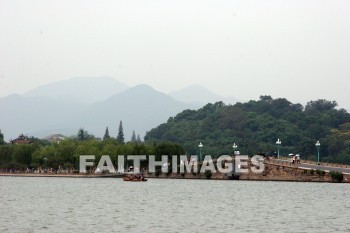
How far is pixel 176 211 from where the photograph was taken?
65.1m

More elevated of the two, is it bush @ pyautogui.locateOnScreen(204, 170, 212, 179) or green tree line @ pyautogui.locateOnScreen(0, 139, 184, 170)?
green tree line @ pyautogui.locateOnScreen(0, 139, 184, 170)

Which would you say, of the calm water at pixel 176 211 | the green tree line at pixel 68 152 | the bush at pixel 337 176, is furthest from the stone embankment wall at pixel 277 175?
the calm water at pixel 176 211

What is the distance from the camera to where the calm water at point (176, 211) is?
52750mm

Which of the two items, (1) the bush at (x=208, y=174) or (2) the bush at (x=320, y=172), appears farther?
(1) the bush at (x=208, y=174)

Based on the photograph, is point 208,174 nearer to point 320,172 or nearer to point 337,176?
point 320,172

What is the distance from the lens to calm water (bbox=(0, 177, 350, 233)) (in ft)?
173

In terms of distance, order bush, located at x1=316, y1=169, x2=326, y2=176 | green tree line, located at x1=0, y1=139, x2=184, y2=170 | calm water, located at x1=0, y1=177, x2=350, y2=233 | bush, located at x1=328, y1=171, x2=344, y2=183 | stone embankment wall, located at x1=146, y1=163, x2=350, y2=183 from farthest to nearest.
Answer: green tree line, located at x1=0, y1=139, x2=184, y2=170 → stone embankment wall, located at x1=146, y1=163, x2=350, y2=183 → bush, located at x1=316, y1=169, x2=326, y2=176 → bush, located at x1=328, y1=171, x2=344, y2=183 → calm water, located at x1=0, y1=177, x2=350, y2=233

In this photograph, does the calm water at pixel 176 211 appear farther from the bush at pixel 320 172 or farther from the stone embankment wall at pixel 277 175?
the stone embankment wall at pixel 277 175

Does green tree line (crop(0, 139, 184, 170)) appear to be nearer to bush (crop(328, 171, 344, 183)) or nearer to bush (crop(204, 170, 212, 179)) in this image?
bush (crop(204, 170, 212, 179))

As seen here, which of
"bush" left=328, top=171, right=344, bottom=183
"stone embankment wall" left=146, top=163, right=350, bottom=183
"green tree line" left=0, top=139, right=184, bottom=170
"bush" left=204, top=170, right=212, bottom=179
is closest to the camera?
"bush" left=328, top=171, right=344, bottom=183

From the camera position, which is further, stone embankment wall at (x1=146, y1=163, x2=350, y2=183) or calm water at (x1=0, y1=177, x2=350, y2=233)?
stone embankment wall at (x1=146, y1=163, x2=350, y2=183)

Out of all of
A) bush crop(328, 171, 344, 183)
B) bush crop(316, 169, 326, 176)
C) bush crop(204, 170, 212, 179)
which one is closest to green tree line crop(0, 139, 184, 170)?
bush crop(204, 170, 212, 179)

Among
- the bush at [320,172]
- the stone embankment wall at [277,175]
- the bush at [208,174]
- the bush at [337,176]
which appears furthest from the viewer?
the bush at [208,174]

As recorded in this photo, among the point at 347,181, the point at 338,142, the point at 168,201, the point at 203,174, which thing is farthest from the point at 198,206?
the point at 338,142
